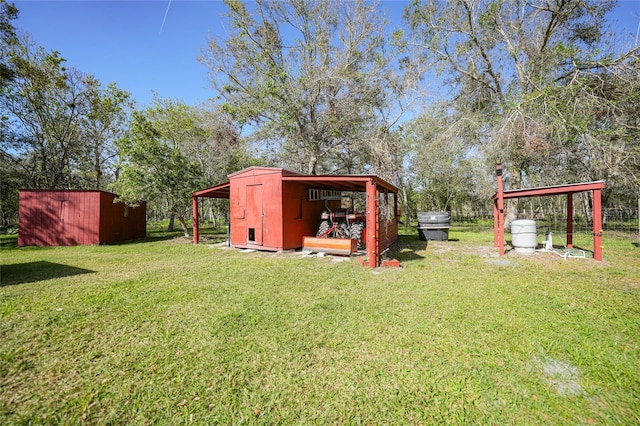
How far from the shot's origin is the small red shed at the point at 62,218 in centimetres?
1104

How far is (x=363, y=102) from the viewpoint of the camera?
14477 mm

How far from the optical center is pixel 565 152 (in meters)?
11.4

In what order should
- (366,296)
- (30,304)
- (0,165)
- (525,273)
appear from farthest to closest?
(0,165), (525,273), (366,296), (30,304)

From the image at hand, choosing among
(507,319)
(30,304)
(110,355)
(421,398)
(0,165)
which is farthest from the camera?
(0,165)

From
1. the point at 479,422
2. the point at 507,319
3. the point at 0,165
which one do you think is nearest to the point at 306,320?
the point at 479,422

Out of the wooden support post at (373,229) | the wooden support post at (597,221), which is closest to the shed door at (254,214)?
the wooden support post at (373,229)

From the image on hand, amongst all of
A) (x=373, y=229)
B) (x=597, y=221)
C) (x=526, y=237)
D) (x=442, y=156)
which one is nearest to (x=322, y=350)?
(x=373, y=229)

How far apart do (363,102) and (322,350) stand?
1422 centimetres

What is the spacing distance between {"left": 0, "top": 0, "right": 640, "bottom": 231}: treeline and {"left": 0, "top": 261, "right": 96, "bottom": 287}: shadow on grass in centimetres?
498

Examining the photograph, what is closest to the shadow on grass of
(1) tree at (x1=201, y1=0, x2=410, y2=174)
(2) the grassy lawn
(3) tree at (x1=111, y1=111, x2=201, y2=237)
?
(2) the grassy lawn

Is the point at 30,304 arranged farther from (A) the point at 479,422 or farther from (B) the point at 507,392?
(B) the point at 507,392

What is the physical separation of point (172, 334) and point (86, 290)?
2970 millimetres

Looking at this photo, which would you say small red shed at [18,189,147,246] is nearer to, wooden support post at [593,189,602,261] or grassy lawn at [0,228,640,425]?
grassy lawn at [0,228,640,425]

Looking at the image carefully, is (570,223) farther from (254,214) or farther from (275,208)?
(254,214)
